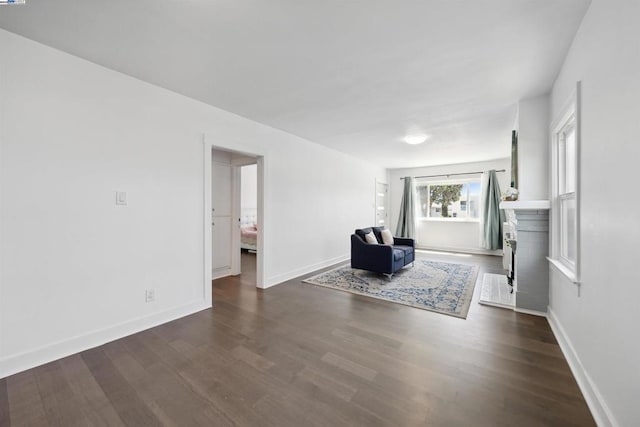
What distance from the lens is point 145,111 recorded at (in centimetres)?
260

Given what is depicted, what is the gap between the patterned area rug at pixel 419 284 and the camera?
329cm

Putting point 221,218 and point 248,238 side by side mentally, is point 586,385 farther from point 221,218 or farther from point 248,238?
point 248,238

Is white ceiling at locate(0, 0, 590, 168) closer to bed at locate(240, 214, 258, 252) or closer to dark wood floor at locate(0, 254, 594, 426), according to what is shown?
dark wood floor at locate(0, 254, 594, 426)

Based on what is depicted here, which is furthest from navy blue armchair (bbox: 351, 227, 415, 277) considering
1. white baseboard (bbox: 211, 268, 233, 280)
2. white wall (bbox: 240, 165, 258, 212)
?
white wall (bbox: 240, 165, 258, 212)

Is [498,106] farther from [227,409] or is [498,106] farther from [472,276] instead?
Answer: [227,409]

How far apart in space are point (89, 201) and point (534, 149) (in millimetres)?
4430

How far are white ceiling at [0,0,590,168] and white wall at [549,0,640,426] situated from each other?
41 cm

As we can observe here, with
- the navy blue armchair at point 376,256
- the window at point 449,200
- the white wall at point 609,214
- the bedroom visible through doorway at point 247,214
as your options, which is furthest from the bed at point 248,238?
the white wall at point 609,214

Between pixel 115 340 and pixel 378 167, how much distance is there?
6581mm

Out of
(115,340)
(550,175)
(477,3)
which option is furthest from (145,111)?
(550,175)

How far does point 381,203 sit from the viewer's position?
7789mm

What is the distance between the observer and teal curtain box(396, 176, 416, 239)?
7582 millimetres

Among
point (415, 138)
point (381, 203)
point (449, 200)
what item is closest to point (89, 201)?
point (415, 138)

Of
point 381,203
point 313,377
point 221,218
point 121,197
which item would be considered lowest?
point 313,377
